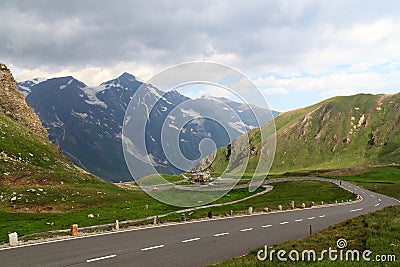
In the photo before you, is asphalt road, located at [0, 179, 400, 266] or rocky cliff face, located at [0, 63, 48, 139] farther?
rocky cliff face, located at [0, 63, 48, 139]

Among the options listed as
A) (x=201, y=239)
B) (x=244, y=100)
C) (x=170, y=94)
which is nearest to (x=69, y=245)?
(x=201, y=239)

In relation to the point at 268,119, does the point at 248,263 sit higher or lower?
lower

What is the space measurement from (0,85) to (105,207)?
298 feet

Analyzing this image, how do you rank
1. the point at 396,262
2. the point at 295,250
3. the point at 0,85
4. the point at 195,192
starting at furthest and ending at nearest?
1. the point at 0,85
2. the point at 195,192
3. the point at 295,250
4. the point at 396,262

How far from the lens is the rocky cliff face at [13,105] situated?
125750mm

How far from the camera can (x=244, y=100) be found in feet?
102

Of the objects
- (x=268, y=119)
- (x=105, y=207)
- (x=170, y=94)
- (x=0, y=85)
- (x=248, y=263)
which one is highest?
(x=0, y=85)

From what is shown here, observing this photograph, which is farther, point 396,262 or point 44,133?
point 44,133

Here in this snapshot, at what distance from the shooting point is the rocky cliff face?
4951 inches

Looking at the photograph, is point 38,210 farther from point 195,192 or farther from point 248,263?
point 248,263

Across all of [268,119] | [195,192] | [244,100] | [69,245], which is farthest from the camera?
[195,192]

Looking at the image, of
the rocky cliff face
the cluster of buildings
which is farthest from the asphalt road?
the rocky cliff face

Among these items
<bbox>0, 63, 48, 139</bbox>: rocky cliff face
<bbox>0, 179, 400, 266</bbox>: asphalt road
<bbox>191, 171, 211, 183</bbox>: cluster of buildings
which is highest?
<bbox>0, 63, 48, 139</bbox>: rocky cliff face

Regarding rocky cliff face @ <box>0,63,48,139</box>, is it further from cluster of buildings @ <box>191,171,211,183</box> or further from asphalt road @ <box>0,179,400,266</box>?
asphalt road @ <box>0,179,400,266</box>
